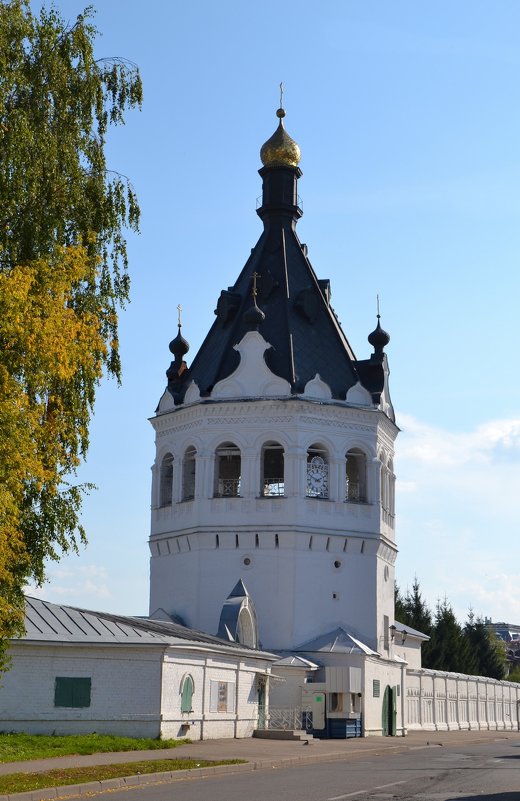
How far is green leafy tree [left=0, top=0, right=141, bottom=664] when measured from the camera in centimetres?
1420

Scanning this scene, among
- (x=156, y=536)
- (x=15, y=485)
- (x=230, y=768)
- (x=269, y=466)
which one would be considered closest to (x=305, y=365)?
(x=269, y=466)

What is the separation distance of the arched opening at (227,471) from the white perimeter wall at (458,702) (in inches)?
364

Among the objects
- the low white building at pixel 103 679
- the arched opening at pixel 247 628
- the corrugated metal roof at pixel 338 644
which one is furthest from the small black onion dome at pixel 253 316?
the low white building at pixel 103 679

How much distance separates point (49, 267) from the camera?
14.9m

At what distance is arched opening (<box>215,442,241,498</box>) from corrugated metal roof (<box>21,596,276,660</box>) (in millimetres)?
9554

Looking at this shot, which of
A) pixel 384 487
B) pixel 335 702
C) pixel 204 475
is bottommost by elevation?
pixel 335 702

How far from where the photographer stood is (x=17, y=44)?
16.0 m

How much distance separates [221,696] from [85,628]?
4.32 m

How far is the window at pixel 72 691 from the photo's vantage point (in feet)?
72.0

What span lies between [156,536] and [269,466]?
419cm

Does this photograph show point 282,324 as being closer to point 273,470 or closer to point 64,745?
point 273,470

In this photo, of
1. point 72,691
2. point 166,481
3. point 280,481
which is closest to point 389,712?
point 280,481

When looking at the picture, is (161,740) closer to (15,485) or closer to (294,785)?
(294,785)

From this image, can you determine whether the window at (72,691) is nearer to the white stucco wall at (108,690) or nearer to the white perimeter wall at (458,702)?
the white stucco wall at (108,690)
